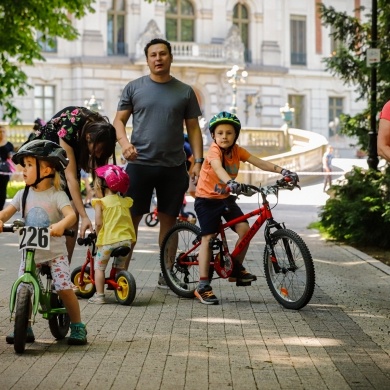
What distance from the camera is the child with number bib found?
7.84 metres

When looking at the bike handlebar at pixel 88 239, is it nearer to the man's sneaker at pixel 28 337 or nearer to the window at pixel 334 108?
the man's sneaker at pixel 28 337

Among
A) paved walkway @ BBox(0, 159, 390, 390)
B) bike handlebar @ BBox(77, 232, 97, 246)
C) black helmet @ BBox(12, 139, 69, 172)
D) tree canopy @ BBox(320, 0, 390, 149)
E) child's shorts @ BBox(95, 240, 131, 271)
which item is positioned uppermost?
tree canopy @ BBox(320, 0, 390, 149)

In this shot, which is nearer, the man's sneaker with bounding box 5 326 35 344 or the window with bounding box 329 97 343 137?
the man's sneaker with bounding box 5 326 35 344

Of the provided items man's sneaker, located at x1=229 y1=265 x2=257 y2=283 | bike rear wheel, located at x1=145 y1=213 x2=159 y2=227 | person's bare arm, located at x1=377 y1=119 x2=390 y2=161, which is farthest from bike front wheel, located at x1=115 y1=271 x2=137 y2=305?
bike rear wheel, located at x1=145 y1=213 x2=159 y2=227

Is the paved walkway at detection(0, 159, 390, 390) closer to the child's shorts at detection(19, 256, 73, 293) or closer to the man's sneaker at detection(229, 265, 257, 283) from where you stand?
the man's sneaker at detection(229, 265, 257, 283)

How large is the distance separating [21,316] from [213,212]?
3.24 m

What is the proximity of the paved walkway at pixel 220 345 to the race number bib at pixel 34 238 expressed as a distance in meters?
→ 0.67

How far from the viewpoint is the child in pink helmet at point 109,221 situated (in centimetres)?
1041

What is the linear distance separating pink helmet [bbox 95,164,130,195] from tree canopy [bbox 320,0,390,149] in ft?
29.9

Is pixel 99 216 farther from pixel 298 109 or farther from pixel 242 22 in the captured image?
pixel 298 109

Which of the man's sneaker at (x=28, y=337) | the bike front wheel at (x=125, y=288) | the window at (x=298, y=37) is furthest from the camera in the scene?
the window at (x=298, y=37)

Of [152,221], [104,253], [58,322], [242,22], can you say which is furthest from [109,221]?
[242,22]

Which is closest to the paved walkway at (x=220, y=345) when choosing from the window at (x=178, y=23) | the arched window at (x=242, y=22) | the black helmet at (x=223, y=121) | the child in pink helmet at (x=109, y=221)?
the child in pink helmet at (x=109, y=221)

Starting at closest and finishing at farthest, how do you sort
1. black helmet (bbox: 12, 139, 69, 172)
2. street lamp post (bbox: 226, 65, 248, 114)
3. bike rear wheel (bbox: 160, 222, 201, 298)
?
→ 1. black helmet (bbox: 12, 139, 69, 172)
2. bike rear wheel (bbox: 160, 222, 201, 298)
3. street lamp post (bbox: 226, 65, 248, 114)
